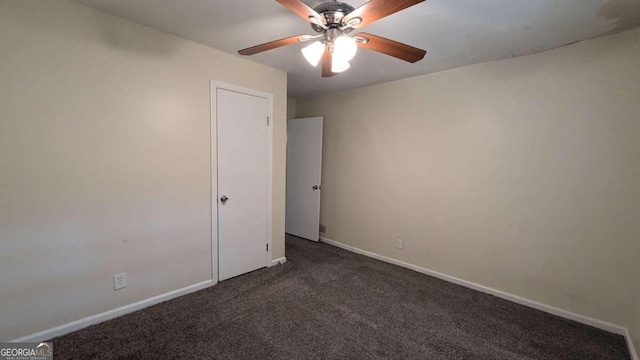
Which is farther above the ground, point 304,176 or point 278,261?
point 304,176

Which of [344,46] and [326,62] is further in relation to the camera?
[326,62]

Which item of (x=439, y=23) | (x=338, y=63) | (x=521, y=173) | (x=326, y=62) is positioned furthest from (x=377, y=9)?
(x=521, y=173)

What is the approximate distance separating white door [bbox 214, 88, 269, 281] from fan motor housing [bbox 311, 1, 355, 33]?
148 cm

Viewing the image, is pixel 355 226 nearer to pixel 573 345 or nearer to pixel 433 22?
pixel 573 345

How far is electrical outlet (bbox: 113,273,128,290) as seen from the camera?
201 centimetres

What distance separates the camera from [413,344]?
1.84 meters

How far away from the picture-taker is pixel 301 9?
123cm

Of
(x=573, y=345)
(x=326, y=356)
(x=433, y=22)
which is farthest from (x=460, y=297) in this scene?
(x=433, y=22)

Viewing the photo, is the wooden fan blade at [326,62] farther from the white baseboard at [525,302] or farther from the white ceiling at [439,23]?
the white baseboard at [525,302]

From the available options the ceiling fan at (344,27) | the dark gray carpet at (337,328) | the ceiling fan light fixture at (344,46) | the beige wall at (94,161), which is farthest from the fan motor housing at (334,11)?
the dark gray carpet at (337,328)

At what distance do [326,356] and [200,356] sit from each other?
808mm

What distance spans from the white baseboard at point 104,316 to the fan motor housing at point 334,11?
8.10 ft

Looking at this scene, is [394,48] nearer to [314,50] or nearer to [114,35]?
[314,50]

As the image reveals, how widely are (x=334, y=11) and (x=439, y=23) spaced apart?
91 centimetres
